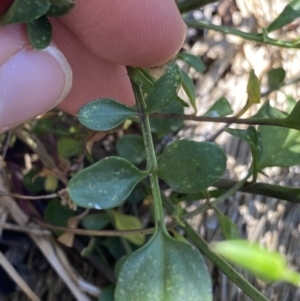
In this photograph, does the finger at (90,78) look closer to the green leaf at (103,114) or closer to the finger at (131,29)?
the finger at (131,29)

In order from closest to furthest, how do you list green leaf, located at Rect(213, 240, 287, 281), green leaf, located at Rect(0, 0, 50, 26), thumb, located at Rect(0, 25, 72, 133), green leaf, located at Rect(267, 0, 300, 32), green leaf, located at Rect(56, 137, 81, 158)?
green leaf, located at Rect(213, 240, 287, 281), green leaf, located at Rect(0, 0, 50, 26), thumb, located at Rect(0, 25, 72, 133), green leaf, located at Rect(267, 0, 300, 32), green leaf, located at Rect(56, 137, 81, 158)

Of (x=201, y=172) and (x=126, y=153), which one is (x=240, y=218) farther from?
(x=201, y=172)

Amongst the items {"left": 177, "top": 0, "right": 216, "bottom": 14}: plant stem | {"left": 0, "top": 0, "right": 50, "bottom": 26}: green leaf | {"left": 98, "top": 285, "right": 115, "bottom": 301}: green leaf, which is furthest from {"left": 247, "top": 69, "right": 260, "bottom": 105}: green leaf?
{"left": 98, "top": 285, "right": 115, "bottom": 301}: green leaf

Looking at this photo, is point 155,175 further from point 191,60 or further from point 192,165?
point 191,60

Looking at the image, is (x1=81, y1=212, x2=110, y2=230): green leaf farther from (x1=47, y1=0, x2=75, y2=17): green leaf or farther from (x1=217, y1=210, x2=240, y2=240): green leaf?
(x1=47, y1=0, x2=75, y2=17): green leaf

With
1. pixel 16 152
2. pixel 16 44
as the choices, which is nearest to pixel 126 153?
pixel 16 152

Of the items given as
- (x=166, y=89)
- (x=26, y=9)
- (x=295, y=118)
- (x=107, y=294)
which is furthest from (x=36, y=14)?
(x=107, y=294)
